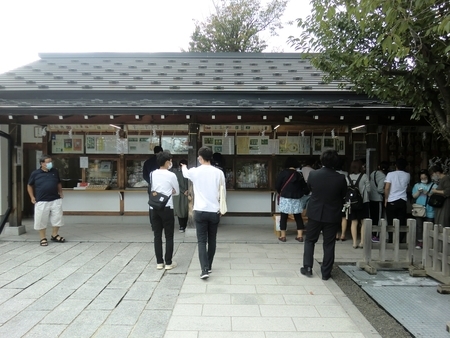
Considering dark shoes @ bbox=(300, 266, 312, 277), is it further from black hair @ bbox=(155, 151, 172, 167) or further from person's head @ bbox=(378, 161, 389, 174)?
person's head @ bbox=(378, 161, 389, 174)

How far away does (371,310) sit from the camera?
4027mm

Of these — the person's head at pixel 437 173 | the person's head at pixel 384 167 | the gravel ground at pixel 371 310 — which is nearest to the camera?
the gravel ground at pixel 371 310

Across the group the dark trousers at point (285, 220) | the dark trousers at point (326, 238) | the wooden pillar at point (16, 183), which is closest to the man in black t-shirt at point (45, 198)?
the wooden pillar at point (16, 183)

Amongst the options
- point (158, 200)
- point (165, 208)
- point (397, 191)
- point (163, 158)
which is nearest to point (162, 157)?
point (163, 158)

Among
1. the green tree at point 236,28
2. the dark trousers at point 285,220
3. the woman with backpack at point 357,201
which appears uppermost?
the green tree at point 236,28

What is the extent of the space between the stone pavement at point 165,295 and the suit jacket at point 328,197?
3.29 feet

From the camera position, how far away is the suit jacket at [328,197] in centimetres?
494

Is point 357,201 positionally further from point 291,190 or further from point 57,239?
point 57,239

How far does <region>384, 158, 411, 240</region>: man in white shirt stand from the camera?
677cm

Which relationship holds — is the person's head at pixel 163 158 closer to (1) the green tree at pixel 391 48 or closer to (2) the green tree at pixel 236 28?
(1) the green tree at pixel 391 48

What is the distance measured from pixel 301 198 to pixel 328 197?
2.30 m

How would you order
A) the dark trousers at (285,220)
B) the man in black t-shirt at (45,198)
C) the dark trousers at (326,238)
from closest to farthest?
the dark trousers at (326,238) → the man in black t-shirt at (45,198) → the dark trousers at (285,220)

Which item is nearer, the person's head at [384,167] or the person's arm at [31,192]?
the person's arm at [31,192]

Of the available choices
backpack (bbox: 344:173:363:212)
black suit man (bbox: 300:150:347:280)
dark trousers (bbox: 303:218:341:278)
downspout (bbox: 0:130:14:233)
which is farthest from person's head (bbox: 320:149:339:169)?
downspout (bbox: 0:130:14:233)
